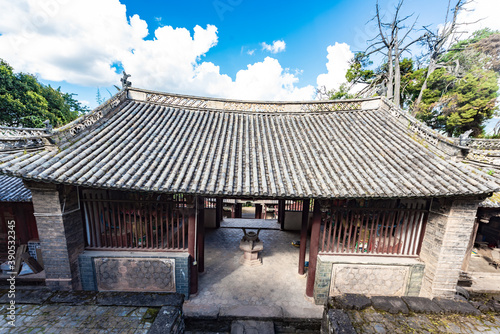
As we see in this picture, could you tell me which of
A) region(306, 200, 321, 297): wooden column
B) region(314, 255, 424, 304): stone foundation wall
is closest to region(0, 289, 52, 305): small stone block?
region(306, 200, 321, 297): wooden column

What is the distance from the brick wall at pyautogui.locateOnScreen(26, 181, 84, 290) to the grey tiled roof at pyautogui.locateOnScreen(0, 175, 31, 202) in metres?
2.31

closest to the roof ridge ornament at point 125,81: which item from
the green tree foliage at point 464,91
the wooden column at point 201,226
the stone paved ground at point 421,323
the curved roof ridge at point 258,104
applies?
the curved roof ridge at point 258,104

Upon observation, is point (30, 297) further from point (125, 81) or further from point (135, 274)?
point (125, 81)

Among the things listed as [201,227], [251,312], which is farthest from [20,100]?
[251,312]

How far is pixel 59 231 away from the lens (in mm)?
4809

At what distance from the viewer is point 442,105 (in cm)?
1731

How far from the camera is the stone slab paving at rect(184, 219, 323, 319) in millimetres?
5574

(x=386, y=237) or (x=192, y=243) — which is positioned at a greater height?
(x=386, y=237)

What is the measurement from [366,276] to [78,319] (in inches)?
278

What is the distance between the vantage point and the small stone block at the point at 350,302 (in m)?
4.71

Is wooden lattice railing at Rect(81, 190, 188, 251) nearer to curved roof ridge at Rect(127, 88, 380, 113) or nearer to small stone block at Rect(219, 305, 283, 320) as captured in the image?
small stone block at Rect(219, 305, 283, 320)

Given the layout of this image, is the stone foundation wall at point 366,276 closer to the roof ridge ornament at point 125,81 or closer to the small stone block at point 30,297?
the small stone block at point 30,297

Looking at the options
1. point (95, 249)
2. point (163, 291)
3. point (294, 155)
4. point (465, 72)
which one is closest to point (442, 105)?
point (465, 72)

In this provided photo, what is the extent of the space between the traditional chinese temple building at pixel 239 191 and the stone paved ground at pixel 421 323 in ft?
2.51
